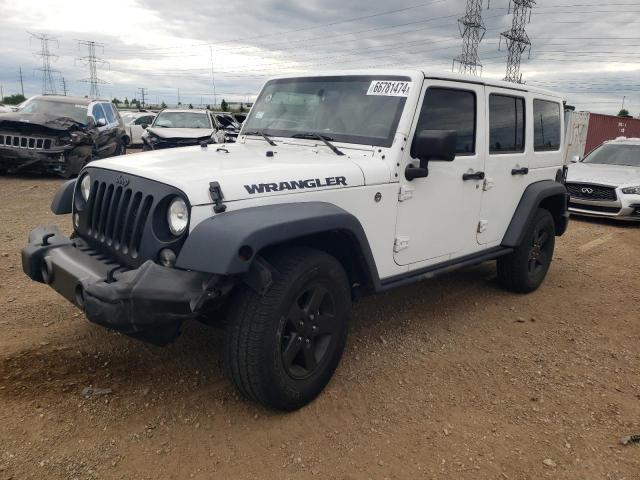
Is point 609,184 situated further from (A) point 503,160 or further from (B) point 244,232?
(B) point 244,232

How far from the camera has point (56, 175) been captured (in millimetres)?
11070

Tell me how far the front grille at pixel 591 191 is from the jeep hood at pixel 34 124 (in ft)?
32.5

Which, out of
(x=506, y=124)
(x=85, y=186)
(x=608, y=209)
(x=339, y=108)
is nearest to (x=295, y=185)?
(x=339, y=108)

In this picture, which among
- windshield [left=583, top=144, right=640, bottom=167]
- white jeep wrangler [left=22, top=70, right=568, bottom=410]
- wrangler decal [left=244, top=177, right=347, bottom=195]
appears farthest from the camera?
windshield [left=583, top=144, right=640, bottom=167]

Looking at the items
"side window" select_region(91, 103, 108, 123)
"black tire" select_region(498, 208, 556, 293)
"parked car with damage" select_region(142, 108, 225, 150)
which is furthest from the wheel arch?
"side window" select_region(91, 103, 108, 123)

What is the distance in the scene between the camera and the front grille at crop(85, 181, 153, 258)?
2.65 metres

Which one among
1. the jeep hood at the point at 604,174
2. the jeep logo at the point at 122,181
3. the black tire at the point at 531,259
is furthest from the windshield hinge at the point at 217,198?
the jeep hood at the point at 604,174

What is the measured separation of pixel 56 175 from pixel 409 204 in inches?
394

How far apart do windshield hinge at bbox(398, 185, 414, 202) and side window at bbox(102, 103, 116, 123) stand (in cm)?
1055

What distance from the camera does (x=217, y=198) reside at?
2.47m

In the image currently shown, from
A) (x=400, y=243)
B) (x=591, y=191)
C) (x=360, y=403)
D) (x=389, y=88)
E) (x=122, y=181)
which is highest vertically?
(x=389, y=88)

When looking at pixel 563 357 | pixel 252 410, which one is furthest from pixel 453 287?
pixel 252 410

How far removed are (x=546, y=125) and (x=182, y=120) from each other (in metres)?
10.2

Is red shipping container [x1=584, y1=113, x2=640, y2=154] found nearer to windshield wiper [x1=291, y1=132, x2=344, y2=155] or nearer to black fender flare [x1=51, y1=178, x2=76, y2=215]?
windshield wiper [x1=291, y1=132, x2=344, y2=155]
